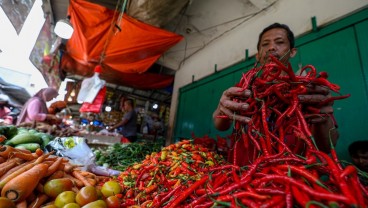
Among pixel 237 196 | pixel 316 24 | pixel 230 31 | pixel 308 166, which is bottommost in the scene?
pixel 237 196

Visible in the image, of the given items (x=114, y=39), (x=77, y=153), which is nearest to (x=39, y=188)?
(x=77, y=153)

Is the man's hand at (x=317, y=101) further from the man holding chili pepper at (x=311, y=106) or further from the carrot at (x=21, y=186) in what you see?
the carrot at (x=21, y=186)

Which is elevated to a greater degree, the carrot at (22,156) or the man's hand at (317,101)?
the man's hand at (317,101)

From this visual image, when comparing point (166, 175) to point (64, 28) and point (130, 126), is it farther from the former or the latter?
point (130, 126)

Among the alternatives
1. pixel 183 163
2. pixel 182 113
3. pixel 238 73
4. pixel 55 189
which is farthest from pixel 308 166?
pixel 182 113

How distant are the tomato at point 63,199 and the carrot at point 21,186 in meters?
0.19

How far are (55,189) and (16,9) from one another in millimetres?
3162

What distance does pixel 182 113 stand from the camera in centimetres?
683

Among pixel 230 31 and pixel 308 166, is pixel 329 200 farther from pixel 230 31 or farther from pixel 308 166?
pixel 230 31

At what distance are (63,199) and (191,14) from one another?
473 centimetres

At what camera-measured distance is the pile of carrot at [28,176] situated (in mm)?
1222

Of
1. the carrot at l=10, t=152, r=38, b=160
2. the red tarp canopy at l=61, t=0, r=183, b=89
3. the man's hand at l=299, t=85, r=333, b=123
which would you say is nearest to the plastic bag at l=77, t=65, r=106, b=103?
the red tarp canopy at l=61, t=0, r=183, b=89

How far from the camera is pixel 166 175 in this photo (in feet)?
5.82

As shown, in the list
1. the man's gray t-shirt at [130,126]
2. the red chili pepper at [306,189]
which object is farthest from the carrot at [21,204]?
the man's gray t-shirt at [130,126]
